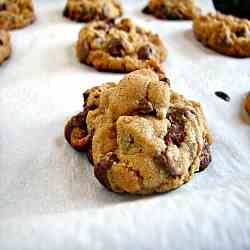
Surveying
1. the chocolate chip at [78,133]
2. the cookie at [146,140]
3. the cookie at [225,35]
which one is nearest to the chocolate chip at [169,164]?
the cookie at [146,140]

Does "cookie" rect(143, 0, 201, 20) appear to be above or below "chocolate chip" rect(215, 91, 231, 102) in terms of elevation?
below

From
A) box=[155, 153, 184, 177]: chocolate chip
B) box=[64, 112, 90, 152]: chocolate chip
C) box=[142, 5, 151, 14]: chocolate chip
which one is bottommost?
box=[142, 5, 151, 14]: chocolate chip

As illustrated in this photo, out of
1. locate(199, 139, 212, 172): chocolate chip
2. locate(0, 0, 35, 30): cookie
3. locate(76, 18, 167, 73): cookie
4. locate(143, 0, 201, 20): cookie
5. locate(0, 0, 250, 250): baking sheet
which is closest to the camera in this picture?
locate(0, 0, 250, 250): baking sheet

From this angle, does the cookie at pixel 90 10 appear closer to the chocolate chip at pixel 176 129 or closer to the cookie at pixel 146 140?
the cookie at pixel 146 140

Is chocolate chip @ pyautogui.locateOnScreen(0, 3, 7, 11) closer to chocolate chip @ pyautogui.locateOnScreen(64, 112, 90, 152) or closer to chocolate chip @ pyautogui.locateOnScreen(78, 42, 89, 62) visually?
chocolate chip @ pyautogui.locateOnScreen(78, 42, 89, 62)

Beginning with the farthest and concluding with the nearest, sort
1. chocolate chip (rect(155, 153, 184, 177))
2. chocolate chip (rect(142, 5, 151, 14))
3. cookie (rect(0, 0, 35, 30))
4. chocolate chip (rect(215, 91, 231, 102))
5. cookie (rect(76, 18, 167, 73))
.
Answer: chocolate chip (rect(142, 5, 151, 14)), cookie (rect(0, 0, 35, 30)), cookie (rect(76, 18, 167, 73)), chocolate chip (rect(215, 91, 231, 102)), chocolate chip (rect(155, 153, 184, 177))

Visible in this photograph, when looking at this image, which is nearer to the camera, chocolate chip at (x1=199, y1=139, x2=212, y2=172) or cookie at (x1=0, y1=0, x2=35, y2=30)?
chocolate chip at (x1=199, y1=139, x2=212, y2=172)

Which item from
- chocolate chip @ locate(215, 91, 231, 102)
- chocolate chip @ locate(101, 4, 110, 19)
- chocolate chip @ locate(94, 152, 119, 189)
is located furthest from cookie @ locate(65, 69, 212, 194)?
chocolate chip @ locate(101, 4, 110, 19)
